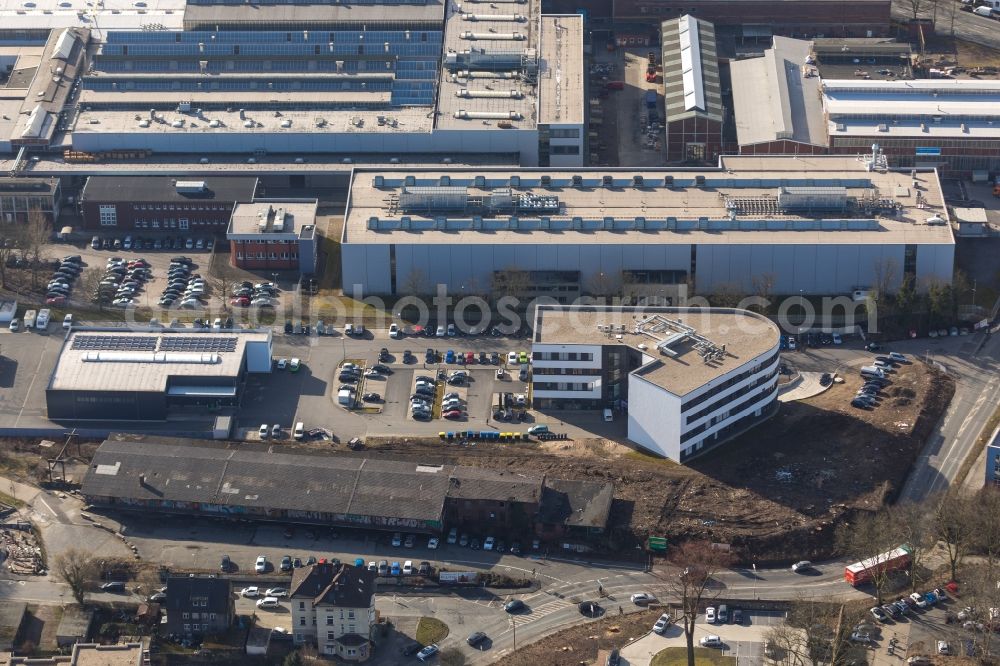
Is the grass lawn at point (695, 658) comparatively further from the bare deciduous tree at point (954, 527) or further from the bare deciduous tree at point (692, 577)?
the bare deciduous tree at point (954, 527)

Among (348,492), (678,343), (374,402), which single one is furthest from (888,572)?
(374,402)

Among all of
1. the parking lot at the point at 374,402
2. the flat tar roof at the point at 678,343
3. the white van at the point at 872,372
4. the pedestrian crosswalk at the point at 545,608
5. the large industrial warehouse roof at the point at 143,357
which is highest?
the flat tar roof at the point at 678,343

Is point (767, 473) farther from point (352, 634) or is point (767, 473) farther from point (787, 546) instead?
point (352, 634)

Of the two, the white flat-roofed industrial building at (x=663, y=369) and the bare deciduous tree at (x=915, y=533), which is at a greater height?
the white flat-roofed industrial building at (x=663, y=369)

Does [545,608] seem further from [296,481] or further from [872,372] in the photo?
[872,372]

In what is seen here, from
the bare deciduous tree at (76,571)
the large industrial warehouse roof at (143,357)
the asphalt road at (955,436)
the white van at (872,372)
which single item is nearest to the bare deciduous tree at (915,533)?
the asphalt road at (955,436)

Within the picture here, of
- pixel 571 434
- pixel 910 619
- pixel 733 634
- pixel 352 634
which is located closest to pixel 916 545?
pixel 910 619

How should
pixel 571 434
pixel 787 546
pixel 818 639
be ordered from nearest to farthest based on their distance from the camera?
pixel 818 639
pixel 787 546
pixel 571 434
